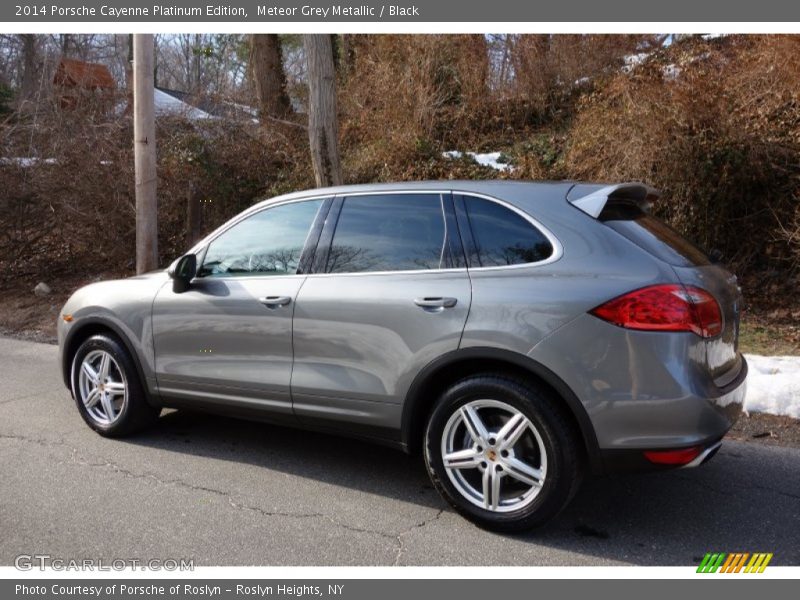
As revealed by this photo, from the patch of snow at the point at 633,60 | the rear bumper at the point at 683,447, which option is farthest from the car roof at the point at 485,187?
the patch of snow at the point at 633,60

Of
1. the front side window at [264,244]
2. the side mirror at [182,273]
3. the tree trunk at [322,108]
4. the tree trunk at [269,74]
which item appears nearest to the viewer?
the front side window at [264,244]

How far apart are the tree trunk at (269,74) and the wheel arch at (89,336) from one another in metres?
10.2

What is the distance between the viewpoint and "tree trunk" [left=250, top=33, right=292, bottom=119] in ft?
49.3

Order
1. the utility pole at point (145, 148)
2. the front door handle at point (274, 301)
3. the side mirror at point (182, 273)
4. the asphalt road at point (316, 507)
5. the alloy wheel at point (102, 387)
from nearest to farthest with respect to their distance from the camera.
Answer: the asphalt road at point (316, 507)
the front door handle at point (274, 301)
the side mirror at point (182, 273)
the alloy wheel at point (102, 387)
the utility pole at point (145, 148)

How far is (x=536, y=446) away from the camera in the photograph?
3.61m

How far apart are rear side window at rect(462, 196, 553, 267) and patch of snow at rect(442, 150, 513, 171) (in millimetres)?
7741

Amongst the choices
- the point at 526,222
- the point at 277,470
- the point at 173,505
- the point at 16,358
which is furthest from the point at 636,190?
the point at 16,358

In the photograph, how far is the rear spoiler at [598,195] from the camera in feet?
12.0

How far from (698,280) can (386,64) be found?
10.9 metres

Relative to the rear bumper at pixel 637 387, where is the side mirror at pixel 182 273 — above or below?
above

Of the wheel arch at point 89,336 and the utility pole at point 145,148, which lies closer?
the wheel arch at point 89,336

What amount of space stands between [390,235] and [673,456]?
191cm

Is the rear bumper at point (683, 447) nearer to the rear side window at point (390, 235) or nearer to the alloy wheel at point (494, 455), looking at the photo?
the alloy wheel at point (494, 455)

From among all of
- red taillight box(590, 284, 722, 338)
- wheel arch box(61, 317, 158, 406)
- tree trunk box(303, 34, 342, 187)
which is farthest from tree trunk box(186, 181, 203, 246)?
red taillight box(590, 284, 722, 338)
